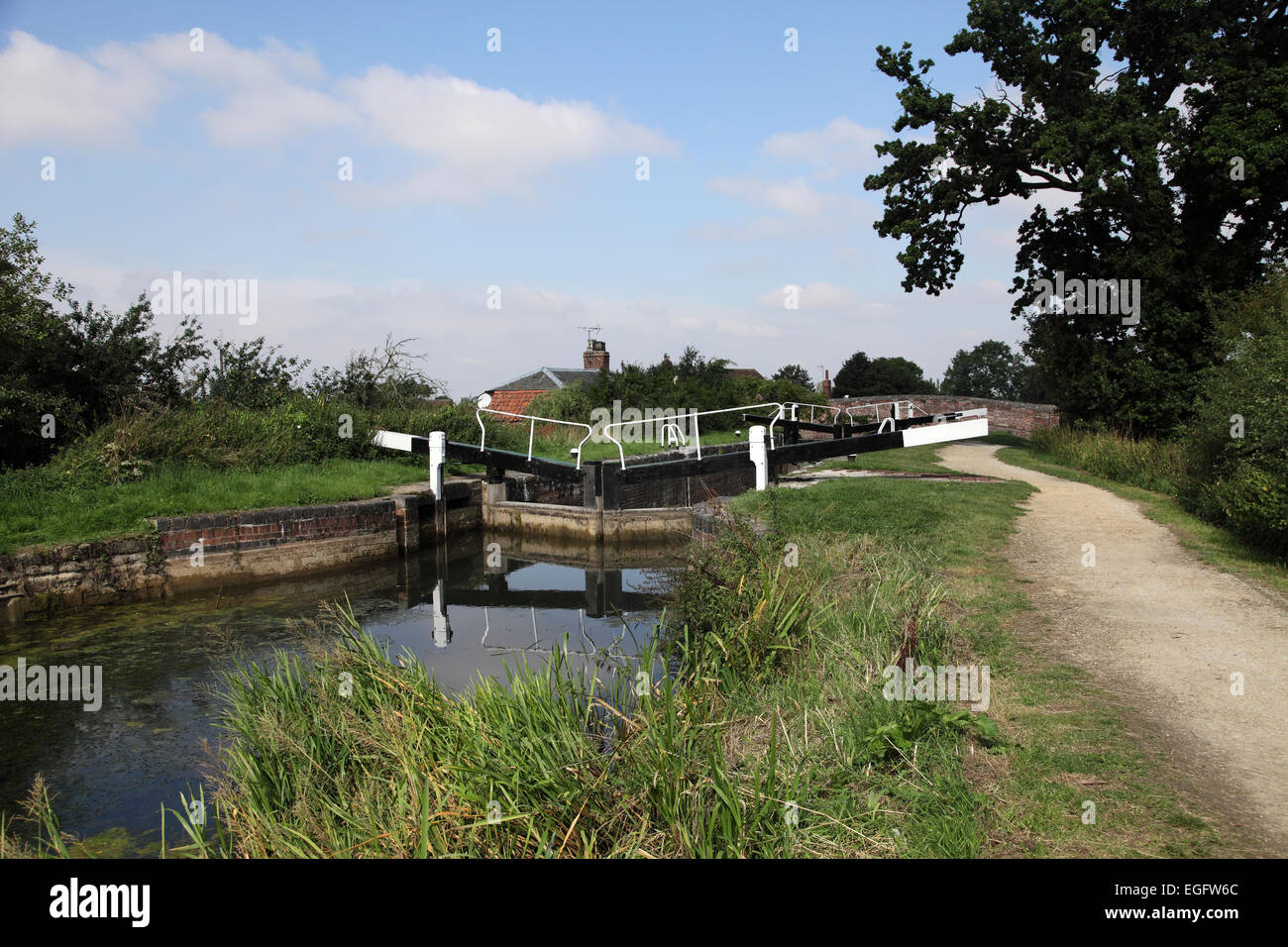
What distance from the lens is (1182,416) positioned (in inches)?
612

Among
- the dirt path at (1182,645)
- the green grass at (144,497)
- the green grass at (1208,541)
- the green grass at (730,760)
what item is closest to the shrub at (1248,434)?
the green grass at (1208,541)

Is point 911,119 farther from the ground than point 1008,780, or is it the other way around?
point 911,119

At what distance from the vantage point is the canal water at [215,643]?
5012 mm

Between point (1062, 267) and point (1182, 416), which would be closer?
point (1182, 416)

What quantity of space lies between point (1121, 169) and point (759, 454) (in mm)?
10402

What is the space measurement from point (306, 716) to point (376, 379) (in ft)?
51.6

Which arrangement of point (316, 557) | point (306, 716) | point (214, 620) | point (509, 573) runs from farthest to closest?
point (509, 573), point (316, 557), point (214, 620), point (306, 716)

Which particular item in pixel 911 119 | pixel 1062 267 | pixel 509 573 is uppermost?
pixel 911 119

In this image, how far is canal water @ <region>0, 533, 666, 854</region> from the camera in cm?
501

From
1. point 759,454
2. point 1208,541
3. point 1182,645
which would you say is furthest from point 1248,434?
point 759,454

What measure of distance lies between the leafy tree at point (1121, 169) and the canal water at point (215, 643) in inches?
429
